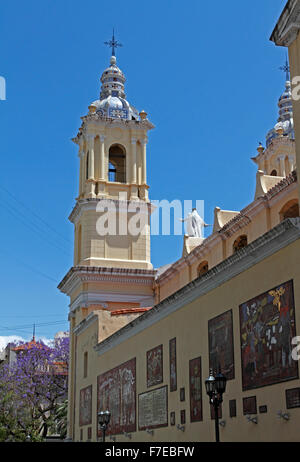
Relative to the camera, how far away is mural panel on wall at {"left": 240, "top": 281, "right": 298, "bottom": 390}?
45.9 feet

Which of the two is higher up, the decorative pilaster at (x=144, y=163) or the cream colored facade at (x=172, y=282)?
the decorative pilaster at (x=144, y=163)

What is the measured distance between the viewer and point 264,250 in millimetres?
15156

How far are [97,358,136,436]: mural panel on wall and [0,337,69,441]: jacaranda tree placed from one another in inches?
692

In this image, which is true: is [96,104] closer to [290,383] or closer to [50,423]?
[50,423]

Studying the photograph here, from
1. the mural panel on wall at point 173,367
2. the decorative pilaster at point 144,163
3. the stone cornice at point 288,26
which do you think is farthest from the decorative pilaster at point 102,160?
the stone cornice at point 288,26

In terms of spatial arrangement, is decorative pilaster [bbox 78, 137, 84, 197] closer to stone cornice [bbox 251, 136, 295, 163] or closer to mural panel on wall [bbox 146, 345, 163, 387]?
stone cornice [bbox 251, 136, 295, 163]

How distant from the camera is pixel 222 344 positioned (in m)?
16.8

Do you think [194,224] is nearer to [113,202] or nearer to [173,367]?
[113,202]

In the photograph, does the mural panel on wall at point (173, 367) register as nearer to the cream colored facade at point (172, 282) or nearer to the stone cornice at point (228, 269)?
the cream colored facade at point (172, 282)

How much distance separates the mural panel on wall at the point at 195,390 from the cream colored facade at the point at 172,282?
20cm

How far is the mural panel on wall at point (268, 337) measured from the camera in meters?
14.0

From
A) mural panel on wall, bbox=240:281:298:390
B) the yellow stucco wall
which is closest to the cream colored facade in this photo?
the yellow stucco wall
